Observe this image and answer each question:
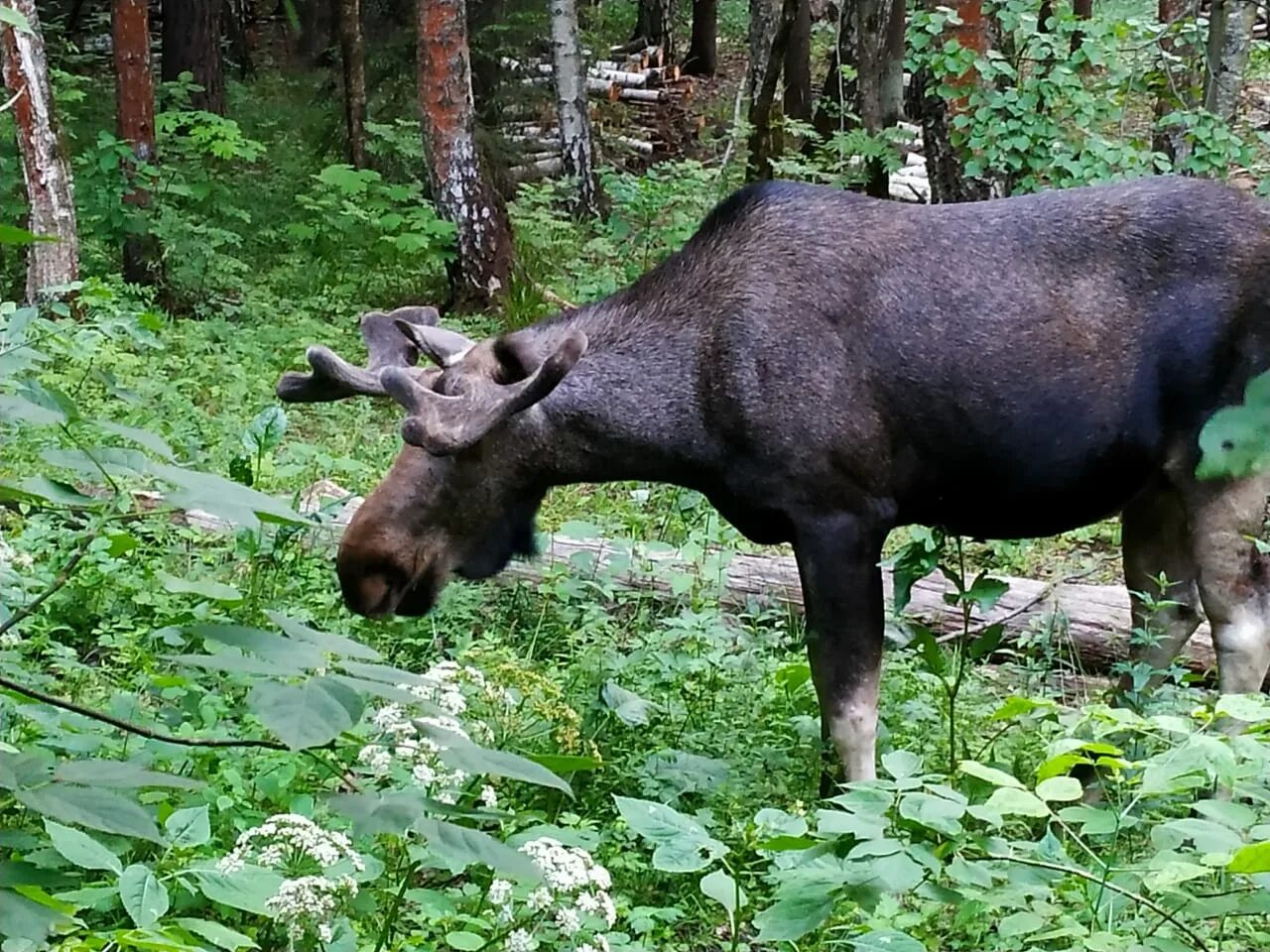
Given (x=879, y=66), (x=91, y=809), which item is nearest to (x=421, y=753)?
(x=91, y=809)

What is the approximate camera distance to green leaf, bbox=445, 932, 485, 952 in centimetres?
334

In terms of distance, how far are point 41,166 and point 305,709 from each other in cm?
1042

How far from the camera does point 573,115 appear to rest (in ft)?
58.7

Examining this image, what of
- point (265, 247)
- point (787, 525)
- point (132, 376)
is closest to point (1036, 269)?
point (787, 525)

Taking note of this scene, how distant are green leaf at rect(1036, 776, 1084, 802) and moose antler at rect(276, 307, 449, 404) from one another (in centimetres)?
349

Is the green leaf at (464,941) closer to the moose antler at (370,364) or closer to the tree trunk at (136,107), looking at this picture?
the moose antler at (370,364)

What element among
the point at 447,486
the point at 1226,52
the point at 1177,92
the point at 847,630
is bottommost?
the point at 847,630

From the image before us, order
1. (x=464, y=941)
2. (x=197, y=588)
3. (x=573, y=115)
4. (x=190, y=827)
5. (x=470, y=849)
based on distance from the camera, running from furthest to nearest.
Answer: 1. (x=573, y=115)
2. (x=464, y=941)
3. (x=190, y=827)
4. (x=197, y=588)
5. (x=470, y=849)

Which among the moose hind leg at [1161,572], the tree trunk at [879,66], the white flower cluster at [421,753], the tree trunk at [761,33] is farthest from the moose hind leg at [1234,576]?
the tree trunk at [761,33]

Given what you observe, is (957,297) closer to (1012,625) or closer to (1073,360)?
(1073,360)

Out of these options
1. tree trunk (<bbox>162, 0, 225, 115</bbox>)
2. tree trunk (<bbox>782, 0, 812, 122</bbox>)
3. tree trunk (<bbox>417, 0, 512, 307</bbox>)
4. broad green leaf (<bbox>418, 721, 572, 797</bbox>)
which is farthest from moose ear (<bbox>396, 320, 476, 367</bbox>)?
tree trunk (<bbox>162, 0, 225, 115</bbox>)

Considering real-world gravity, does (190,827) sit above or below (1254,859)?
below

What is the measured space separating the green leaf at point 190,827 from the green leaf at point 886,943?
133cm

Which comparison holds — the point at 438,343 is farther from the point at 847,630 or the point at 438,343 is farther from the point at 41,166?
the point at 41,166
